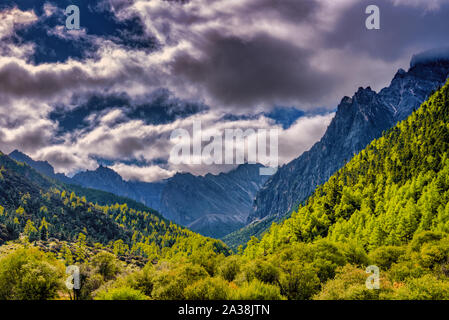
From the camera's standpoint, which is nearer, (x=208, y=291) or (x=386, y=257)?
(x=208, y=291)

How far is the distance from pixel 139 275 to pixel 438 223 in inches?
4157

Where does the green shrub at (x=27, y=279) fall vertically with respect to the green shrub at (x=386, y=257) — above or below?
below

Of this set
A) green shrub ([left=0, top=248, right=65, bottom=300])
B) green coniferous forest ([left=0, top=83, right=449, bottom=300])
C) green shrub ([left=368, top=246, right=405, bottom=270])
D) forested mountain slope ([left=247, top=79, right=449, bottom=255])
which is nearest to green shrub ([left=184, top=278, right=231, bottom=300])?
green coniferous forest ([left=0, top=83, right=449, bottom=300])

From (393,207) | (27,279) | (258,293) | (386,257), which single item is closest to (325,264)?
(386,257)

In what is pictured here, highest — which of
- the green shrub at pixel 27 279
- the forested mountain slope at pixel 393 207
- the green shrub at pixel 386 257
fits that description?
the forested mountain slope at pixel 393 207

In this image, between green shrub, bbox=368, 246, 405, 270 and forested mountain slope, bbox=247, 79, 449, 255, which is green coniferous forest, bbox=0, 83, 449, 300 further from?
forested mountain slope, bbox=247, 79, 449, 255

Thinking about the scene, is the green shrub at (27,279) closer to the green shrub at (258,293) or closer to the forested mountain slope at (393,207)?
the green shrub at (258,293)

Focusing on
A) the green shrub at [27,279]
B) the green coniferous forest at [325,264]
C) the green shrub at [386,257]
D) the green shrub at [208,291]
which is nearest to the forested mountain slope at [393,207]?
the green coniferous forest at [325,264]

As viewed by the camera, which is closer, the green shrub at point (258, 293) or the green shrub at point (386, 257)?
the green shrub at point (258, 293)

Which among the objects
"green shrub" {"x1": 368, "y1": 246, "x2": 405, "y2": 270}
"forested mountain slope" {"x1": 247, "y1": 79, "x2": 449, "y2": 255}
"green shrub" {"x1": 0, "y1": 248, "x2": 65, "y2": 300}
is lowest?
"green shrub" {"x1": 0, "y1": 248, "x2": 65, "y2": 300}

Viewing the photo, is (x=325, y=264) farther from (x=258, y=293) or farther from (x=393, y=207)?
(x=393, y=207)
